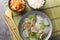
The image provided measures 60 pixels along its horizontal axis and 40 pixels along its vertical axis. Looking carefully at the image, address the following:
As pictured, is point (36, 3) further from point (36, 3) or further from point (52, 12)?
point (52, 12)

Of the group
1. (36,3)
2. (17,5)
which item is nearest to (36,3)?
(36,3)

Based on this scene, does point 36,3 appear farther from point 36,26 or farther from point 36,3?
point 36,26

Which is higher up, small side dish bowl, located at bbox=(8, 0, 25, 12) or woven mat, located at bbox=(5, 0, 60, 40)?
small side dish bowl, located at bbox=(8, 0, 25, 12)

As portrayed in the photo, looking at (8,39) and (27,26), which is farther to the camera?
(8,39)

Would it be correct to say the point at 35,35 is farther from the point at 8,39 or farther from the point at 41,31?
the point at 8,39

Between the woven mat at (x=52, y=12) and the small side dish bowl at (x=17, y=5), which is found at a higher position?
the small side dish bowl at (x=17, y=5)

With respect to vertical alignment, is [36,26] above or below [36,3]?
below

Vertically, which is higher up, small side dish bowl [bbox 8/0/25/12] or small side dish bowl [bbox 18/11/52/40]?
small side dish bowl [bbox 8/0/25/12]

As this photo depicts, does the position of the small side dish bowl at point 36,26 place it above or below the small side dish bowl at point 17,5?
below

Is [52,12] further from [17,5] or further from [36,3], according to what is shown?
[17,5]

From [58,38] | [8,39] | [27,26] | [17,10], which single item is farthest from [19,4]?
[8,39]

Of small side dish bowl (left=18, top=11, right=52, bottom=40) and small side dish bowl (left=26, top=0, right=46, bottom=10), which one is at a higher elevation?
small side dish bowl (left=26, top=0, right=46, bottom=10)
